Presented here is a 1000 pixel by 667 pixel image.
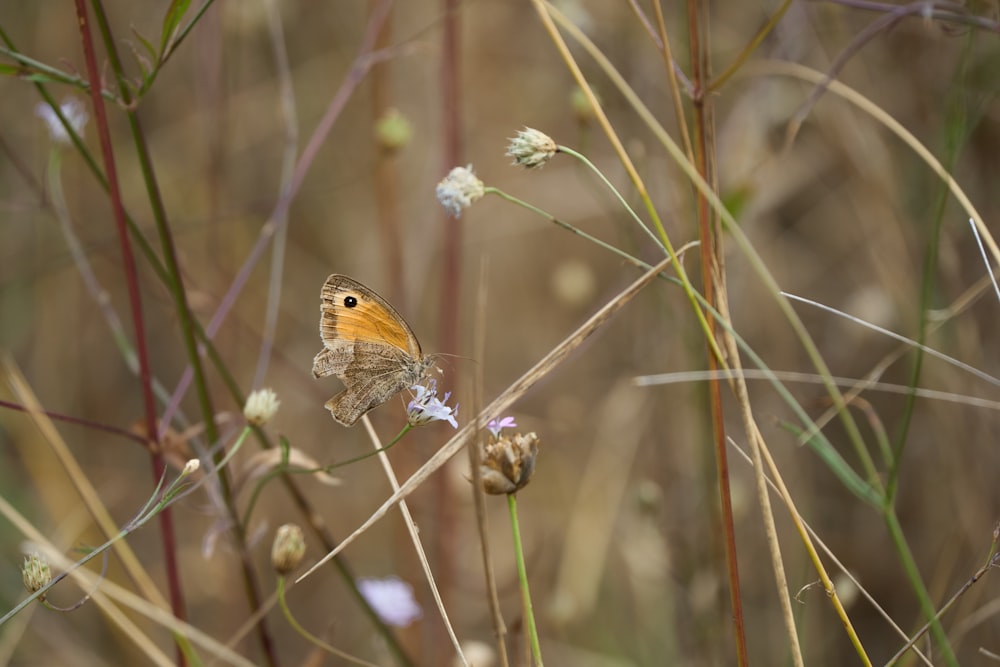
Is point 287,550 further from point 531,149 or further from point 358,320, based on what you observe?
point 531,149

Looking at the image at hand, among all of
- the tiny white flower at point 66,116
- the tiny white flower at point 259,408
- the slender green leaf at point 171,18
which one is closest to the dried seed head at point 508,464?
the tiny white flower at point 259,408

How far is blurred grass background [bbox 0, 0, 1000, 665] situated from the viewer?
67.7 inches

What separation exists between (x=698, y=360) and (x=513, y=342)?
133 centimetres

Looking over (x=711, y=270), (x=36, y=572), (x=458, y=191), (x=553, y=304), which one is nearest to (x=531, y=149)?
(x=458, y=191)

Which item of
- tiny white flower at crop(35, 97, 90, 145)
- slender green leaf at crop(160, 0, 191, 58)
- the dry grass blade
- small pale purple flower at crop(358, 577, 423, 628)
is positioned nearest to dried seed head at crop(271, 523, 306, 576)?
the dry grass blade

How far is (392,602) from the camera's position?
1395 mm

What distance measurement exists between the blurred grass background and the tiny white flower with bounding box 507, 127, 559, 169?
21.9 inches

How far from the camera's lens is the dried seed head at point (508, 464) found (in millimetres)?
784

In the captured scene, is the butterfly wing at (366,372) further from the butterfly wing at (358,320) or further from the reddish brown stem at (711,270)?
the reddish brown stem at (711,270)

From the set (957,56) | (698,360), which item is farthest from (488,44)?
(698,360)

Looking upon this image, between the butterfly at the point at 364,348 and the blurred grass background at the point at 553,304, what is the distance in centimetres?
42

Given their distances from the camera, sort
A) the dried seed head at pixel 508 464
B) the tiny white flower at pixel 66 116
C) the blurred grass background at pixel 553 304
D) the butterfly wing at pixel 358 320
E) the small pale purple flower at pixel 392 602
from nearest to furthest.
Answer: the dried seed head at pixel 508 464 < the butterfly wing at pixel 358 320 < the tiny white flower at pixel 66 116 < the small pale purple flower at pixel 392 602 < the blurred grass background at pixel 553 304

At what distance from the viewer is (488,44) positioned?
2.88 meters

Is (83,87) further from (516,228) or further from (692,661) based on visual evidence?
(516,228)
